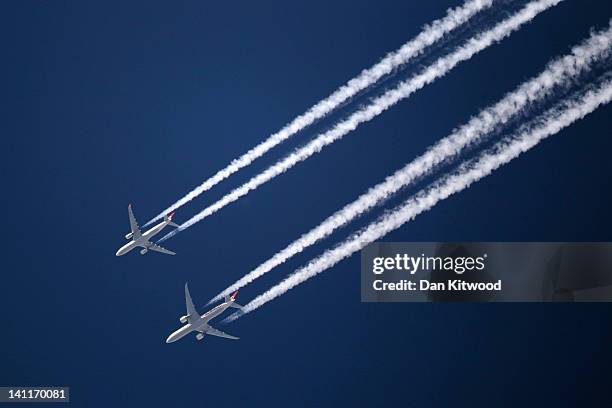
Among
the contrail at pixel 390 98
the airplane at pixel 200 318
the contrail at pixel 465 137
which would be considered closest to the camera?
the contrail at pixel 465 137

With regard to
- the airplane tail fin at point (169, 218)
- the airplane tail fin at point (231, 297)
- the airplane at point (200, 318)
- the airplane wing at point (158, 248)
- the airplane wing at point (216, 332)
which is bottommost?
the airplane wing at point (216, 332)

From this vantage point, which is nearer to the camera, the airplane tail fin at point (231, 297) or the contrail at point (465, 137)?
the contrail at point (465, 137)

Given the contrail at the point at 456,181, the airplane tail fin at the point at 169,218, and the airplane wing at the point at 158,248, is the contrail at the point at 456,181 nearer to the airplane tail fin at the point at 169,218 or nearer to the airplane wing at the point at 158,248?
the airplane wing at the point at 158,248

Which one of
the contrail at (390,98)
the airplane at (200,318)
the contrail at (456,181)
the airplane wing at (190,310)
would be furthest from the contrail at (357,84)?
the contrail at (456,181)

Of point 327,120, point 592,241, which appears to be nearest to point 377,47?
point 327,120

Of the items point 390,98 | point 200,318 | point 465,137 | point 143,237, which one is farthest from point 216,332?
point 465,137

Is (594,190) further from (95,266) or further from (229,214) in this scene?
(95,266)

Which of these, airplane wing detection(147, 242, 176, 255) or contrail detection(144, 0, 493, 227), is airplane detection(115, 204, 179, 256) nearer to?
airplane wing detection(147, 242, 176, 255)
